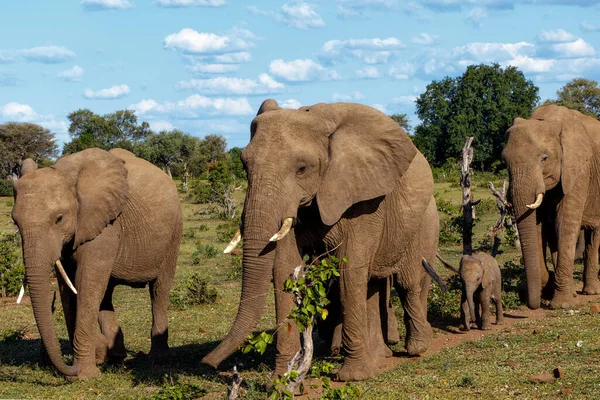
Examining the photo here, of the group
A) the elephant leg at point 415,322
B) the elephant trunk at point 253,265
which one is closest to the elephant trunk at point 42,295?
Answer: the elephant trunk at point 253,265

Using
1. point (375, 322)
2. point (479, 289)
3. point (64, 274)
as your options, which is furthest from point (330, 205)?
point (479, 289)

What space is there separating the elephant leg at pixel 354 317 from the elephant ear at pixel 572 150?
538 cm

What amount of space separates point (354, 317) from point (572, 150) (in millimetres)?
5819

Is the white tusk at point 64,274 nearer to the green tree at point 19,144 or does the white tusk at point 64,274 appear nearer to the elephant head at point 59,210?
the elephant head at point 59,210

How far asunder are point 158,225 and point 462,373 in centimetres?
379

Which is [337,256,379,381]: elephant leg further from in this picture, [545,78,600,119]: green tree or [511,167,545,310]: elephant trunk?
[545,78,600,119]: green tree

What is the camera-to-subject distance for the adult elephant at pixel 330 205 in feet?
24.7

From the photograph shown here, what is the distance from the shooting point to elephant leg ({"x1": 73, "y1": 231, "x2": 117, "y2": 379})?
938 cm

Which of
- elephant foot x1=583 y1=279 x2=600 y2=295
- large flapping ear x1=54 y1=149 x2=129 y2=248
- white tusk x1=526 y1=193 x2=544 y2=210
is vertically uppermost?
large flapping ear x1=54 y1=149 x2=129 y2=248

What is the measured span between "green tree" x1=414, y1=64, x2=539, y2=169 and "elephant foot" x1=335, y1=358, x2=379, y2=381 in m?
49.8

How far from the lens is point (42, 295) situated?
8.79 meters

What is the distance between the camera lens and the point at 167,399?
738cm

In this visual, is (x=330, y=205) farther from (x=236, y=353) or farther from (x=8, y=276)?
(x=8, y=276)

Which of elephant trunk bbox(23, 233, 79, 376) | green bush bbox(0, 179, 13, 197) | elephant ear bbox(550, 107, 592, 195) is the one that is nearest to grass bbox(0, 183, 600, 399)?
elephant trunk bbox(23, 233, 79, 376)
